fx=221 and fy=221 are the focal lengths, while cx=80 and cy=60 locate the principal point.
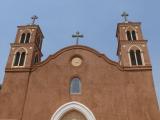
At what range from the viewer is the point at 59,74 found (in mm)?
22000

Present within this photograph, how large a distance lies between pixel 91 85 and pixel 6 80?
27.9 feet

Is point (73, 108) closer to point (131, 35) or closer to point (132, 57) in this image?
point (132, 57)

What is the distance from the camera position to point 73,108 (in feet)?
65.4

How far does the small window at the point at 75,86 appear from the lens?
21139 mm

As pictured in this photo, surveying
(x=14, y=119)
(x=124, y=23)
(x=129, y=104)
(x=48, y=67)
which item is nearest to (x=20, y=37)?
(x=48, y=67)

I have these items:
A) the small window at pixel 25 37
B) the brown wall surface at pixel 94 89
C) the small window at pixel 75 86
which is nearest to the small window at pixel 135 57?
the brown wall surface at pixel 94 89

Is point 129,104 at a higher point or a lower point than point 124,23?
lower

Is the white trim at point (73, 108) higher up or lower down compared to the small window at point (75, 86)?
lower down

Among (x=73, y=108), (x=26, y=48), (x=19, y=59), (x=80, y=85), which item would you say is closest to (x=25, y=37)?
(x=26, y=48)

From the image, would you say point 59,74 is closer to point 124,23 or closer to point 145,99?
point 145,99

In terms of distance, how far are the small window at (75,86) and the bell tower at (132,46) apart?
16.0 feet

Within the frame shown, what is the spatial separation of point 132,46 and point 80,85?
7265 millimetres

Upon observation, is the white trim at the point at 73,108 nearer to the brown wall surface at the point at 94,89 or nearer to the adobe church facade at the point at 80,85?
the adobe church facade at the point at 80,85

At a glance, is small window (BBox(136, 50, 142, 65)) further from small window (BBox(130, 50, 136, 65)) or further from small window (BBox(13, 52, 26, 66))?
small window (BBox(13, 52, 26, 66))
